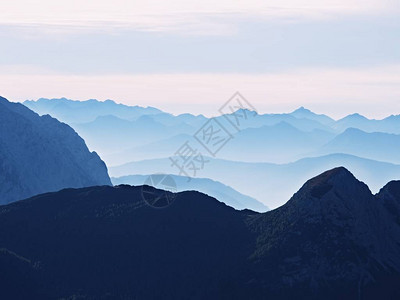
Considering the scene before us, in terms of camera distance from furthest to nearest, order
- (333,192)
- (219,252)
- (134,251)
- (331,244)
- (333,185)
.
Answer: (134,251)
(333,185)
(333,192)
(219,252)
(331,244)

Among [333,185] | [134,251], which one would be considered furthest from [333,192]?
[134,251]

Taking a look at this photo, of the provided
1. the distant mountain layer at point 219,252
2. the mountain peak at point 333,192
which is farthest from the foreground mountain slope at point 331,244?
the distant mountain layer at point 219,252

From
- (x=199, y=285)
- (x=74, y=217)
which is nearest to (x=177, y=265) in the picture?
(x=199, y=285)

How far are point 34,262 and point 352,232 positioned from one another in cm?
7580

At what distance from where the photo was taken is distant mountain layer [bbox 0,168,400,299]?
163 m

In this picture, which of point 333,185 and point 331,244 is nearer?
point 331,244

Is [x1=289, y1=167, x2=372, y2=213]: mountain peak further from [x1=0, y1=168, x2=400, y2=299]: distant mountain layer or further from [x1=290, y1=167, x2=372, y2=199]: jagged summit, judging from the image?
[x1=0, y1=168, x2=400, y2=299]: distant mountain layer

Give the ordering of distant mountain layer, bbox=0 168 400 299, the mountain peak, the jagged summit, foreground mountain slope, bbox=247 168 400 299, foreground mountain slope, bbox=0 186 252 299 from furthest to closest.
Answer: the jagged summit < the mountain peak < foreground mountain slope, bbox=0 186 252 299 < distant mountain layer, bbox=0 168 400 299 < foreground mountain slope, bbox=247 168 400 299

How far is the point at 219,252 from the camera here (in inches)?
7013

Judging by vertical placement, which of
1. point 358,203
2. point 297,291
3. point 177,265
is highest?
point 358,203

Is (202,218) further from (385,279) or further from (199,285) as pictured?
Answer: (385,279)

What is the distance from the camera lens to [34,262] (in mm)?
176000

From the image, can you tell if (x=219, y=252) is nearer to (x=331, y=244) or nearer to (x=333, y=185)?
(x=331, y=244)

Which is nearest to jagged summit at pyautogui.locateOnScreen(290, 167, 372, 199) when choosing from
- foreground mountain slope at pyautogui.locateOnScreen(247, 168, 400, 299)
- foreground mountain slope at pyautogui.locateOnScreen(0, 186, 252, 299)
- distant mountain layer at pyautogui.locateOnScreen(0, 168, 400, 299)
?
foreground mountain slope at pyautogui.locateOnScreen(247, 168, 400, 299)
